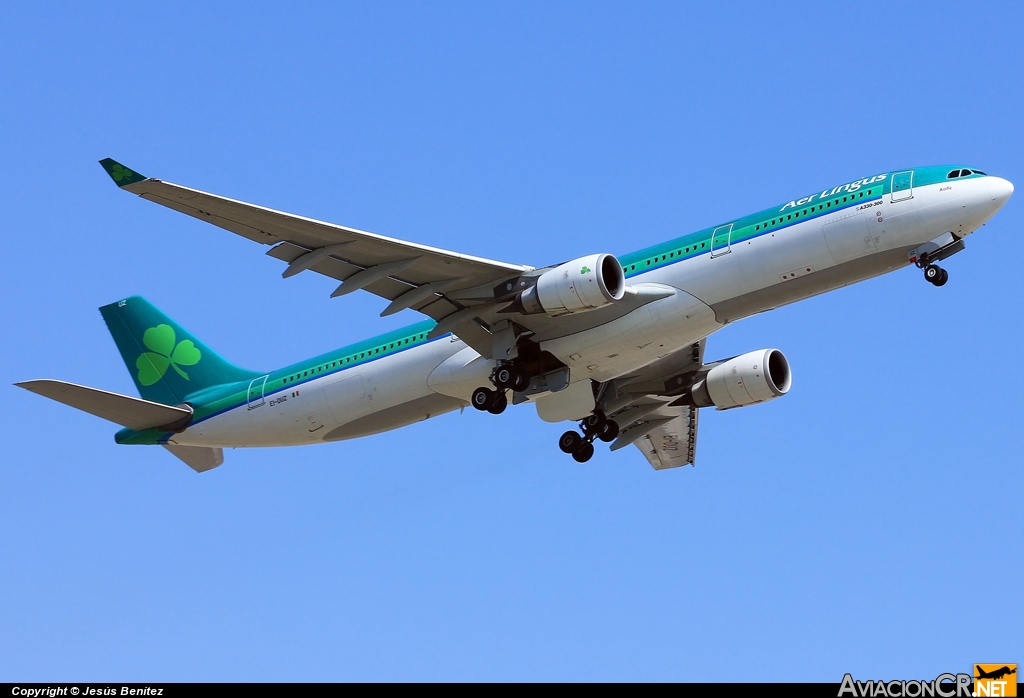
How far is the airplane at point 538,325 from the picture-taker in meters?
27.1

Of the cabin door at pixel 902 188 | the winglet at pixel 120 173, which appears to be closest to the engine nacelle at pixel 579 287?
the cabin door at pixel 902 188

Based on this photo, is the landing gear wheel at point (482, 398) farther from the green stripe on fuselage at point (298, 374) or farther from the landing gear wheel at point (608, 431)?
the landing gear wheel at point (608, 431)

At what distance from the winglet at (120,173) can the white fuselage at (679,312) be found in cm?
928

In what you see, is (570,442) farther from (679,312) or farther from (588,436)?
(679,312)

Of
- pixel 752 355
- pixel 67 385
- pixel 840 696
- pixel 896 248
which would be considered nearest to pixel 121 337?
pixel 67 385

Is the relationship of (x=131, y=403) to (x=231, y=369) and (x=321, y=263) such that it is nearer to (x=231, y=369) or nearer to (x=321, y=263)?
(x=231, y=369)

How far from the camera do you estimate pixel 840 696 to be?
19812mm

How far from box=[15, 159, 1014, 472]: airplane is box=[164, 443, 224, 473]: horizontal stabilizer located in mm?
45

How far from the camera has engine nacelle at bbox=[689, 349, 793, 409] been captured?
33344 mm

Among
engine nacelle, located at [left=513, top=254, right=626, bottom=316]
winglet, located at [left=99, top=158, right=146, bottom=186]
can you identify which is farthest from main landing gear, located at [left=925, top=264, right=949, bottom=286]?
winglet, located at [left=99, top=158, right=146, bottom=186]

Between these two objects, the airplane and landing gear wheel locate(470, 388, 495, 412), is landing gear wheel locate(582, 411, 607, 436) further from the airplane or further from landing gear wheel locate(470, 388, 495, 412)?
landing gear wheel locate(470, 388, 495, 412)

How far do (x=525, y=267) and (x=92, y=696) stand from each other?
13474 millimetres

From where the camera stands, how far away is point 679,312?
28469 mm

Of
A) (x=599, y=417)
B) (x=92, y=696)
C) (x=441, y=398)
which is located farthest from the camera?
(x=599, y=417)
